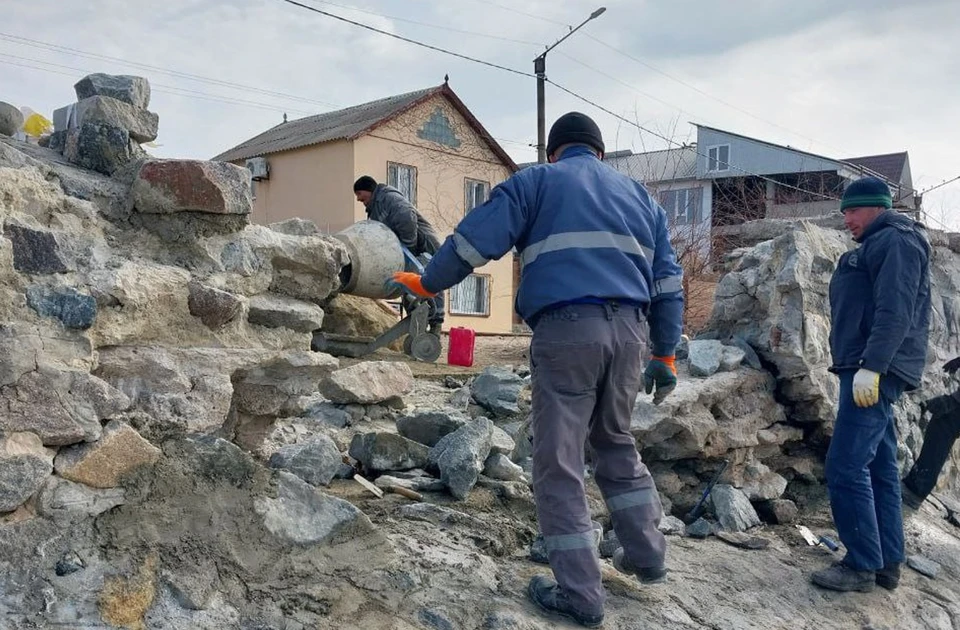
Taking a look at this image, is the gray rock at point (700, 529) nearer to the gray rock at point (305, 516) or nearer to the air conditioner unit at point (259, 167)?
the gray rock at point (305, 516)

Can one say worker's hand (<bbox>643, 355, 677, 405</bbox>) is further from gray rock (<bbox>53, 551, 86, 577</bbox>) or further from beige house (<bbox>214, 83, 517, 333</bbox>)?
beige house (<bbox>214, 83, 517, 333</bbox>)

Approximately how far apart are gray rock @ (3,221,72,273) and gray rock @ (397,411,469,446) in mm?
2140

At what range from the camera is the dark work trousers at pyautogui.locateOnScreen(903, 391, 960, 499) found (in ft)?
16.9

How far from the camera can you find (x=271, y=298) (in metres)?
3.26

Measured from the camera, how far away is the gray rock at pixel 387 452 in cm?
392

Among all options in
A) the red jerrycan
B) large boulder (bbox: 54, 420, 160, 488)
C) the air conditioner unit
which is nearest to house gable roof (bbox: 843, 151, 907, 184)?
the air conditioner unit

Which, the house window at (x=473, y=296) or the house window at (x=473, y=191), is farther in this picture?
the house window at (x=473, y=191)

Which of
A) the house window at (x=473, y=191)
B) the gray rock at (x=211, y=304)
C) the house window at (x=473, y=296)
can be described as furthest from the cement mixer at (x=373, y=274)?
the house window at (x=473, y=191)

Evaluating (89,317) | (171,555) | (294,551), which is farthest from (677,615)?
(89,317)

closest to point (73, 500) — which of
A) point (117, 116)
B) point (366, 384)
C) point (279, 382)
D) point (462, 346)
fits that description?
→ point (279, 382)

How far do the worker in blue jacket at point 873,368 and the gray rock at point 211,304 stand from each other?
2639 mm

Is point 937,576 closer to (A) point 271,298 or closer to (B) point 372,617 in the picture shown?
(B) point 372,617

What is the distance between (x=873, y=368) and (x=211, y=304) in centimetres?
275

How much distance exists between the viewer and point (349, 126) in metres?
19.0
